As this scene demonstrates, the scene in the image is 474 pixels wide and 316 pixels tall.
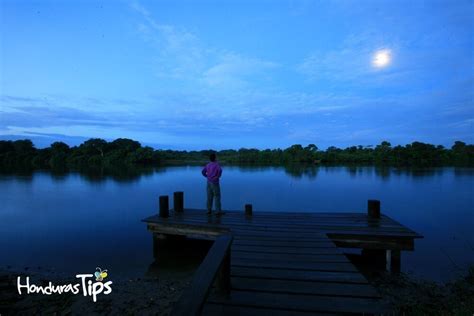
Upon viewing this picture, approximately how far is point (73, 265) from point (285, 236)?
5683mm

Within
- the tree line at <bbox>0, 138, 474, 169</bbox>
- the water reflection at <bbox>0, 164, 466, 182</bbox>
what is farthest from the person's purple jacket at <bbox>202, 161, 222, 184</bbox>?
the tree line at <bbox>0, 138, 474, 169</bbox>

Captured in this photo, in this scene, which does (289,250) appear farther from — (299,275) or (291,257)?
(299,275)

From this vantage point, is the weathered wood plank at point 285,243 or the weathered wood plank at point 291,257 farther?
the weathered wood plank at point 285,243

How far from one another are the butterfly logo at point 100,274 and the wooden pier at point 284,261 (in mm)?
1701

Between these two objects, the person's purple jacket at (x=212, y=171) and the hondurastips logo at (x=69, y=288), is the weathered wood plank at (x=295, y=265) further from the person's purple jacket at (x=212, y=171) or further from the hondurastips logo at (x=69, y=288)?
the person's purple jacket at (x=212, y=171)

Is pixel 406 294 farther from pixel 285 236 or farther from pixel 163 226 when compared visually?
pixel 163 226

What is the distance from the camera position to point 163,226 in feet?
26.5

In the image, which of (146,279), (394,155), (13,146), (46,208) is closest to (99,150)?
(13,146)

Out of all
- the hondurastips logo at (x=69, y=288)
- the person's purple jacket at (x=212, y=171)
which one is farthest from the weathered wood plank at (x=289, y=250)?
the person's purple jacket at (x=212, y=171)

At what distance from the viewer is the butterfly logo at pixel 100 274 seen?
6.57 meters

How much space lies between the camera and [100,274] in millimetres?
6809

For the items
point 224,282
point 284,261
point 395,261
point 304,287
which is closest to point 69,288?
point 224,282

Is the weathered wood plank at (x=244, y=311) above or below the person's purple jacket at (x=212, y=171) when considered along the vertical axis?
below

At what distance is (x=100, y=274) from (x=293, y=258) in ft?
16.0
